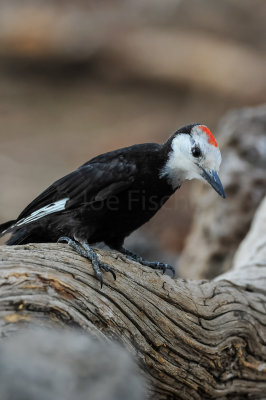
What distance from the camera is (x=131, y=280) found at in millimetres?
3334

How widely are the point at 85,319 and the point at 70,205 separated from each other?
855 millimetres

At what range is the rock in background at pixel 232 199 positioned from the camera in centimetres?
580

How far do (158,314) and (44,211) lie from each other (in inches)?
33.1

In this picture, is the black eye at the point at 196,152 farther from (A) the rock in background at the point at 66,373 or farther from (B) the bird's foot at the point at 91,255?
(A) the rock in background at the point at 66,373

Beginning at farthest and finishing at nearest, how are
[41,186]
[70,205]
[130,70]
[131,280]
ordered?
1. [130,70]
2. [41,186]
3. [70,205]
4. [131,280]

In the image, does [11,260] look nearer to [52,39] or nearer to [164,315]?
[164,315]

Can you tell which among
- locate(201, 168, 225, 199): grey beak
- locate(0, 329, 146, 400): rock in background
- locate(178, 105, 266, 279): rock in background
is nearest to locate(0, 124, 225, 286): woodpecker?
locate(201, 168, 225, 199): grey beak

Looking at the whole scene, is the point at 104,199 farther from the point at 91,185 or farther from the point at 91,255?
the point at 91,255

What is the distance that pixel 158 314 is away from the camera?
3307 millimetres

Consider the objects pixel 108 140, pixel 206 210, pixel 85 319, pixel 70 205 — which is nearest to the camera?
pixel 85 319

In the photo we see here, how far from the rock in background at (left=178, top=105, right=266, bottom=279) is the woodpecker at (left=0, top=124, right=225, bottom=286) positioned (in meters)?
2.12

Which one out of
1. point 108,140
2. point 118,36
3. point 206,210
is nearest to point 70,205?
point 206,210

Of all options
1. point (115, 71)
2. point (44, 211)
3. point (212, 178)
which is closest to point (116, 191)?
point (44, 211)

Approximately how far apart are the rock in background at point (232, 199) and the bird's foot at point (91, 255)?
8.47ft
